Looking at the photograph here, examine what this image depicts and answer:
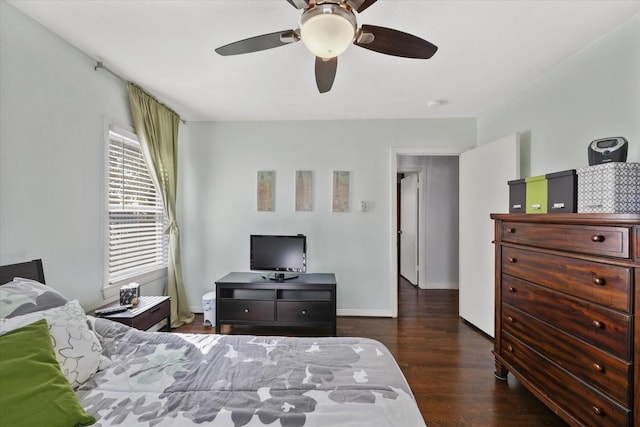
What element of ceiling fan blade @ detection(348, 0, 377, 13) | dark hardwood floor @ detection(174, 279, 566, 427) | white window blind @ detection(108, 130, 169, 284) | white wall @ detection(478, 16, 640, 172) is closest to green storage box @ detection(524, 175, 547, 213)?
white wall @ detection(478, 16, 640, 172)

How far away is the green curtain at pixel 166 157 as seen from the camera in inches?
109

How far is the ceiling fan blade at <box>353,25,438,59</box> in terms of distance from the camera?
1.40 m

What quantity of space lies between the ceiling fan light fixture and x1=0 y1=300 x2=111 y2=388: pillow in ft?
5.56

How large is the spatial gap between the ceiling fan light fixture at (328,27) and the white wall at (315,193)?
2.31 m

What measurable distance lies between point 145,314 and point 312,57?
239 centimetres

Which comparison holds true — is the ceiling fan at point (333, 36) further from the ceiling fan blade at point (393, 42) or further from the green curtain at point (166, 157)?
the green curtain at point (166, 157)

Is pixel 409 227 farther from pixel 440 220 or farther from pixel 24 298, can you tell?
pixel 24 298

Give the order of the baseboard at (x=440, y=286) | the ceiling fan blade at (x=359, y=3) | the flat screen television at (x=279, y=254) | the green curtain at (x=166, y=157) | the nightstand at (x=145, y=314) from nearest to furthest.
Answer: the ceiling fan blade at (x=359, y=3)
the nightstand at (x=145, y=314)
the green curtain at (x=166, y=157)
the flat screen television at (x=279, y=254)
the baseboard at (x=440, y=286)

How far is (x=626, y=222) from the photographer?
1328mm

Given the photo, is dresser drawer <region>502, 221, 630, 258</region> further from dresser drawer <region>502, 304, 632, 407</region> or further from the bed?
the bed

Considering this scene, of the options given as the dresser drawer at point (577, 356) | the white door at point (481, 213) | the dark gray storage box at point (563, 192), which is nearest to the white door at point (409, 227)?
the white door at point (481, 213)

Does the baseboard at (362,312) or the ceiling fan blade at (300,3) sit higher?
the ceiling fan blade at (300,3)

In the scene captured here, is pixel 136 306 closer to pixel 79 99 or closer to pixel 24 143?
pixel 24 143

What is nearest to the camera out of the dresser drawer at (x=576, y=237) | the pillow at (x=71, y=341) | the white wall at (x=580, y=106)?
the pillow at (x=71, y=341)
